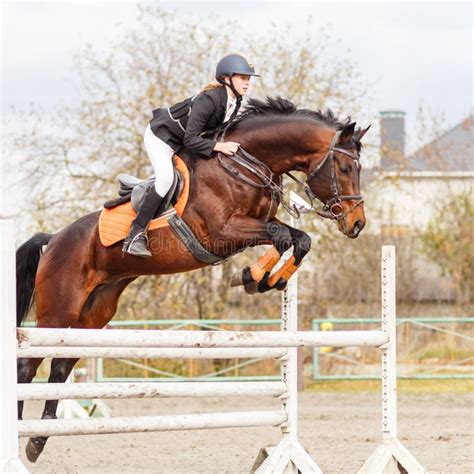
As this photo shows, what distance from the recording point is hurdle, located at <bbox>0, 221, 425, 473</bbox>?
374 cm

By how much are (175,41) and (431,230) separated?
25.8ft

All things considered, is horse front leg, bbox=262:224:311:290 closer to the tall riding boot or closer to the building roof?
the tall riding boot

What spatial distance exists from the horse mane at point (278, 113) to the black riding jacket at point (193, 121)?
0.13m

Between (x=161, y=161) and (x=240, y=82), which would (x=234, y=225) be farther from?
(x=240, y=82)

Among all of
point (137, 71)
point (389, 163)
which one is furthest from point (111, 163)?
point (389, 163)

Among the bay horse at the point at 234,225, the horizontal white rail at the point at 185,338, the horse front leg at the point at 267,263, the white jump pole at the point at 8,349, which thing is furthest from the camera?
the bay horse at the point at 234,225

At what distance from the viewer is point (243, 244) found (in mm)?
5246

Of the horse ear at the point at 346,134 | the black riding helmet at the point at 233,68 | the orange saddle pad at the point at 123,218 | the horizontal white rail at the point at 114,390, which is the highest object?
the black riding helmet at the point at 233,68

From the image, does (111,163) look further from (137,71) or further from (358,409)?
(358,409)

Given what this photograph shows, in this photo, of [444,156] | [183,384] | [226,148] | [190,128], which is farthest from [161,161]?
[444,156]

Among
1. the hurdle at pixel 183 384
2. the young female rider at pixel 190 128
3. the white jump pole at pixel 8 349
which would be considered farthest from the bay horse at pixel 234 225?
the white jump pole at pixel 8 349

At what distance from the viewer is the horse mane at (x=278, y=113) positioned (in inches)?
219

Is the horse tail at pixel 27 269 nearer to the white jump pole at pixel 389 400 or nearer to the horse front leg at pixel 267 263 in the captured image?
the horse front leg at pixel 267 263

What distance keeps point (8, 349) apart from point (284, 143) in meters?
2.36
